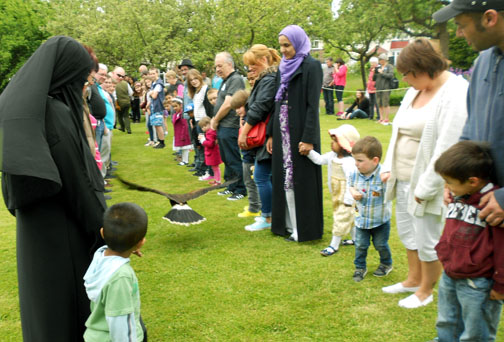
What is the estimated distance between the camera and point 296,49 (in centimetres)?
454

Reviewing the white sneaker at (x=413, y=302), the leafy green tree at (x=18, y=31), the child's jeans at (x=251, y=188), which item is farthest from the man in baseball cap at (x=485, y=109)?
the leafy green tree at (x=18, y=31)

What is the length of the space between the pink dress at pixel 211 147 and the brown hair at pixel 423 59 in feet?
15.3

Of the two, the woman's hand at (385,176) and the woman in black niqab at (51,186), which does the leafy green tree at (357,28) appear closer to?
the woman's hand at (385,176)

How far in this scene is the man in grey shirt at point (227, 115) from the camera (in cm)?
648

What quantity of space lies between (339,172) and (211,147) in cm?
347

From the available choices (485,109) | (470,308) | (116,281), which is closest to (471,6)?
(485,109)

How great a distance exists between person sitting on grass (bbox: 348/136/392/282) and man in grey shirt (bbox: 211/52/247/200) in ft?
9.25

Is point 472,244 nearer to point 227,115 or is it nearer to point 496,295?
point 496,295

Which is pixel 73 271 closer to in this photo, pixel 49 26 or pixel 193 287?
pixel 193 287

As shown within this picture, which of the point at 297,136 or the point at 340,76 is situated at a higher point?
the point at 340,76

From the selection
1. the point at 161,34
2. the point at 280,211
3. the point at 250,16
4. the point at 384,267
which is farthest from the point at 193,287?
the point at 250,16

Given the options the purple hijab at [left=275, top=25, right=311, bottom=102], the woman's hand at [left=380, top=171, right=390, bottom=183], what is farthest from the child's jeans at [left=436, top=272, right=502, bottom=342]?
the purple hijab at [left=275, top=25, right=311, bottom=102]

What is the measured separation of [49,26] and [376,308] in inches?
957

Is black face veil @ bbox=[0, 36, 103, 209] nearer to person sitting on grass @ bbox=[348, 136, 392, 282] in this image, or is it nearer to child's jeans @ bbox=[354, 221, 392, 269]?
person sitting on grass @ bbox=[348, 136, 392, 282]
